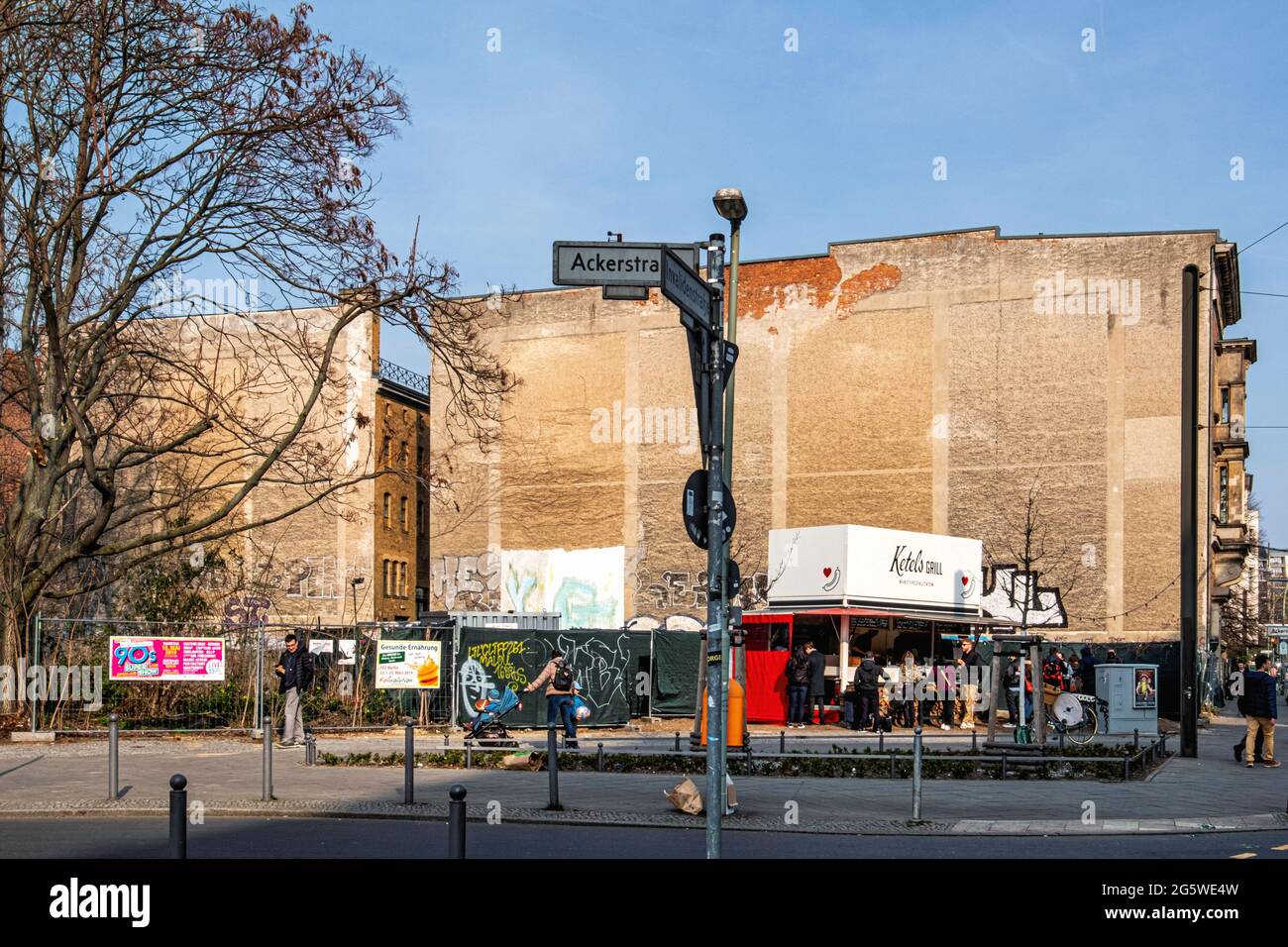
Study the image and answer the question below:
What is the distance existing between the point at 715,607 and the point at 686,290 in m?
2.09

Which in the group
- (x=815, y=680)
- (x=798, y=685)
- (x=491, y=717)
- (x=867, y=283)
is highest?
(x=867, y=283)

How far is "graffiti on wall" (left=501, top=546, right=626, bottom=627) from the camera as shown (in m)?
49.2

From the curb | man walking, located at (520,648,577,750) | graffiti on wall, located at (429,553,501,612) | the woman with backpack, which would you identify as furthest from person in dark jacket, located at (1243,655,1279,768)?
graffiti on wall, located at (429,553,501,612)

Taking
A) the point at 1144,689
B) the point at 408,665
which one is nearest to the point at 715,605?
the point at 408,665

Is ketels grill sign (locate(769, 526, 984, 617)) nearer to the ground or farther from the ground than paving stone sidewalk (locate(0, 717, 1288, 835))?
farther from the ground

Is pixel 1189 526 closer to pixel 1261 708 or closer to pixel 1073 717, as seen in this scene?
pixel 1261 708

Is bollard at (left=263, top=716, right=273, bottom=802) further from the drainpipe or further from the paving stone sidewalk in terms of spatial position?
the drainpipe

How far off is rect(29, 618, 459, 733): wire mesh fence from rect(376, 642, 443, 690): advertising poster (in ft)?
1.44

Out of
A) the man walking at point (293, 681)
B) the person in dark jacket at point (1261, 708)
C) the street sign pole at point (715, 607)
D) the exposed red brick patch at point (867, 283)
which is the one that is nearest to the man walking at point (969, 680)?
the person in dark jacket at point (1261, 708)

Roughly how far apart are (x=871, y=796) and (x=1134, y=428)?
29.6m

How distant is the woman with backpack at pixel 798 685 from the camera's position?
31344mm

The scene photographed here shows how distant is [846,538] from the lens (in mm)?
33344

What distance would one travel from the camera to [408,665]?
2631 centimetres
